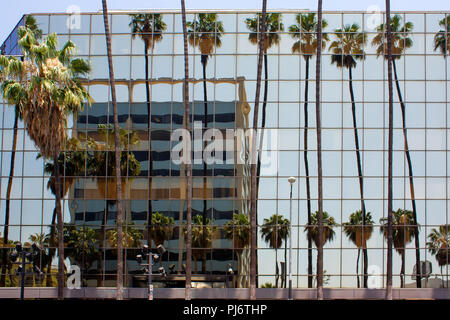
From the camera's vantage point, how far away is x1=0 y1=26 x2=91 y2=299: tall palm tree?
3462 centimetres

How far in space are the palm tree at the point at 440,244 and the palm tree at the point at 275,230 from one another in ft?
26.0

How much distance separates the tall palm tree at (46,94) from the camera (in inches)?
1363

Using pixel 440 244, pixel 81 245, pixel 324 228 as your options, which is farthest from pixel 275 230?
pixel 81 245

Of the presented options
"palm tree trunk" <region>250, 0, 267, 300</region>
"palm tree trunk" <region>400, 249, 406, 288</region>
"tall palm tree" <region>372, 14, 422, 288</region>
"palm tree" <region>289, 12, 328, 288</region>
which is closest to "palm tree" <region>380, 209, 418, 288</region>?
"palm tree trunk" <region>400, 249, 406, 288</region>

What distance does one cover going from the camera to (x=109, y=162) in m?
39.9

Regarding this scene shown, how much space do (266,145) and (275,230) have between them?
4.78m

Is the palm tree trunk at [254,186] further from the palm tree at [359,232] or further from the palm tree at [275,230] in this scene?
the palm tree at [359,232]

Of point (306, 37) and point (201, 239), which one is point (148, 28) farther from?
point (201, 239)

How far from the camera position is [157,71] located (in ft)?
132

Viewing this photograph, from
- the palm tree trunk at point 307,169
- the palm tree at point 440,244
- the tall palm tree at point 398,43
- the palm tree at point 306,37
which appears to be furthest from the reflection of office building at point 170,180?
the palm tree at point 440,244

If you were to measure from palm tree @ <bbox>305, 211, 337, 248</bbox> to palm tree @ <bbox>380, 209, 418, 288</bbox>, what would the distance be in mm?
2748

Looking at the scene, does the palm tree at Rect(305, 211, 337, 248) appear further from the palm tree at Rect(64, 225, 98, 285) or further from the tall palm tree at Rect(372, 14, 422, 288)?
the palm tree at Rect(64, 225, 98, 285)
